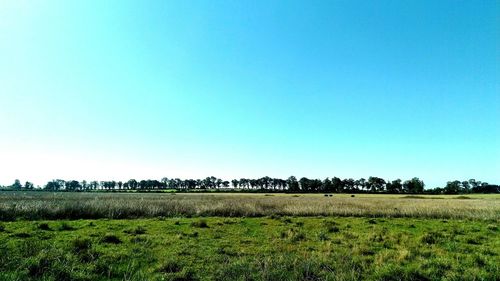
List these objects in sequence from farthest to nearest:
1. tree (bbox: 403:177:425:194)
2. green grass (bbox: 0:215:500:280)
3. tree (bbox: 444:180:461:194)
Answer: tree (bbox: 403:177:425:194) < tree (bbox: 444:180:461:194) < green grass (bbox: 0:215:500:280)

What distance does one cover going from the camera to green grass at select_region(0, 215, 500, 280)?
395 inches

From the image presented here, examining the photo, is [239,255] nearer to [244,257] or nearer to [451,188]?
[244,257]

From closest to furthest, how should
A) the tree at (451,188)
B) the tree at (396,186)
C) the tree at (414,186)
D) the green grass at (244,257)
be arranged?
the green grass at (244,257) < the tree at (451,188) < the tree at (414,186) < the tree at (396,186)

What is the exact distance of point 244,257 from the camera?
1249 cm

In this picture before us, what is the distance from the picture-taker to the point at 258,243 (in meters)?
16.3

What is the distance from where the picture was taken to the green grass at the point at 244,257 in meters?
10.0

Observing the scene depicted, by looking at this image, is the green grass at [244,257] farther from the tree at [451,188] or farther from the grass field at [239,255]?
the tree at [451,188]

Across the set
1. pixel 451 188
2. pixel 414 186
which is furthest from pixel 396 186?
pixel 451 188

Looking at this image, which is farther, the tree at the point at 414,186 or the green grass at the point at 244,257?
the tree at the point at 414,186

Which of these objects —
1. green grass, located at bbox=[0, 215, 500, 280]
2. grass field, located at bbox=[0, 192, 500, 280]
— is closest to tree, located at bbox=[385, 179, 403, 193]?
grass field, located at bbox=[0, 192, 500, 280]

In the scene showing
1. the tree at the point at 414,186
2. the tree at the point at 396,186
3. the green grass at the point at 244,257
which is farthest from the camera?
the tree at the point at 396,186

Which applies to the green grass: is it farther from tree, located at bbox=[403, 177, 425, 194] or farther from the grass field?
tree, located at bbox=[403, 177, 425, 194]

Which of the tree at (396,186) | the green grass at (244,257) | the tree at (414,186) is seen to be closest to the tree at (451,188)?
the tree at (414,186)

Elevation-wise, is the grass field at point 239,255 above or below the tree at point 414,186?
above
